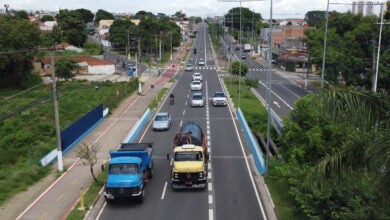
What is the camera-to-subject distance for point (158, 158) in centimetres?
2947

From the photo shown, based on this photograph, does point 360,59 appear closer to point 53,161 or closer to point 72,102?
point 72,102

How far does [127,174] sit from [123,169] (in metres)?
0.40

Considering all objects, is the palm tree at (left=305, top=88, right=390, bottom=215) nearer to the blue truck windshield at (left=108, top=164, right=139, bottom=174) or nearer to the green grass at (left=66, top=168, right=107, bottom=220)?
the green grass at (left=66, top=168, right=107, bottom=220)

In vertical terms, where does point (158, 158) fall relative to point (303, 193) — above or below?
below

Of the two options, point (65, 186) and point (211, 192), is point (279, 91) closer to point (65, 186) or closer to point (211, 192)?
point (211, 192)

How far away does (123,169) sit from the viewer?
21.3 meters

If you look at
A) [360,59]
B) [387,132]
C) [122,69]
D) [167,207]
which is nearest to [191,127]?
[167,207]

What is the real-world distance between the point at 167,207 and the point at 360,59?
1722 inches

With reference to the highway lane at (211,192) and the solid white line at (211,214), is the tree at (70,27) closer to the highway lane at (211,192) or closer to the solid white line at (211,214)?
the highway lane at (211,192)

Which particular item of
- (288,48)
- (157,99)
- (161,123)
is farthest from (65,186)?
(288,48)

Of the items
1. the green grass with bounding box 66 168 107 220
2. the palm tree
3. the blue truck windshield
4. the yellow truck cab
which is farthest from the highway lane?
the palm tree

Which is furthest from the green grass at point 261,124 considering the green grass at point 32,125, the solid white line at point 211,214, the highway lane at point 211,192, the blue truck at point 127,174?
the green grass at point 32,125

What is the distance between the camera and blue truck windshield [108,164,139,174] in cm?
2124

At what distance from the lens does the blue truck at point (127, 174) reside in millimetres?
20297
